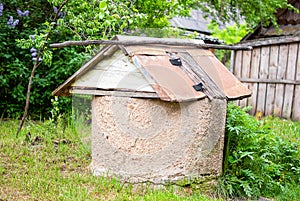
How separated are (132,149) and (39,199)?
109 cm

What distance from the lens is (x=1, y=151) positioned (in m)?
5.23

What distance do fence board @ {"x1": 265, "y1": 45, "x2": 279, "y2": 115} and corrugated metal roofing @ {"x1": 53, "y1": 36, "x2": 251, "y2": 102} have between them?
5213 mm

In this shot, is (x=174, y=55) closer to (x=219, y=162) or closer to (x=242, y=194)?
(x=219, y=162)

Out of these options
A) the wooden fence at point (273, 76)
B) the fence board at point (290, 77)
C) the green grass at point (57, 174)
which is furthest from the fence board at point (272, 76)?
the green grass at point (57, 174)

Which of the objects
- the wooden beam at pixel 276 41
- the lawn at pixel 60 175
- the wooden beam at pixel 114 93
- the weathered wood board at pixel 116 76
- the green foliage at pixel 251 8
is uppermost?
the green foliage at pixel 251 8

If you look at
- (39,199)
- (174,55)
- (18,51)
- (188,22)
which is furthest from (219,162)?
(188,22)

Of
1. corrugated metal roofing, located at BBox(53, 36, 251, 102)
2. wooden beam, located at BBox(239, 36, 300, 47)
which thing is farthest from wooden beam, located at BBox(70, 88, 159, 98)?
wooden beam, located at BBox(239, 36, 300, 47)

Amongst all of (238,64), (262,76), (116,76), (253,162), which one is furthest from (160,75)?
(238,64)

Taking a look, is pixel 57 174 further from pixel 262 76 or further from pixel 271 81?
pixel 262 76

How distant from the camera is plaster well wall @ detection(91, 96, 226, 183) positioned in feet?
13.2

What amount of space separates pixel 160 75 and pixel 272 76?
633 centimetres

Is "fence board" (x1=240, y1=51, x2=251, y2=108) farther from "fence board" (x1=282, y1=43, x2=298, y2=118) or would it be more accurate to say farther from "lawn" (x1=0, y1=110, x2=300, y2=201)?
"lawn" (x1=0, y1=110, x2=300, y2=201)

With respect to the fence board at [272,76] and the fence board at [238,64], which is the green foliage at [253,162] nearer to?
the fence board at [272,76]

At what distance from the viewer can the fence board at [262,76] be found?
31.8ft
